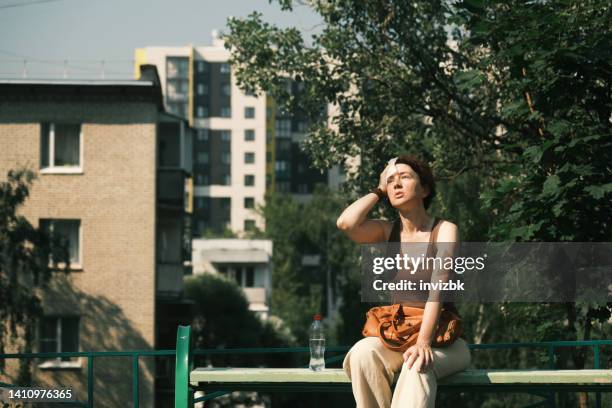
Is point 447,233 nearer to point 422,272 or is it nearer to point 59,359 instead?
point 422,272

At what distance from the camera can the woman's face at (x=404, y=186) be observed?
6.70 meters

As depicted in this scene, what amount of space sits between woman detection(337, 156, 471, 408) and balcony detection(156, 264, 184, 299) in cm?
3583

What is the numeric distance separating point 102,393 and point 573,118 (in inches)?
1174

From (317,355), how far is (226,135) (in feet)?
459

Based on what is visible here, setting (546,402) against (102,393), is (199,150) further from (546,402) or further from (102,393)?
(546,402)

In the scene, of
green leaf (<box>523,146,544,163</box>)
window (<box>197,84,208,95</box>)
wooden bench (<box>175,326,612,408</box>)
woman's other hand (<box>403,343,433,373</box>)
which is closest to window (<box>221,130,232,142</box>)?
window (<box>197,84,208,95</box>)

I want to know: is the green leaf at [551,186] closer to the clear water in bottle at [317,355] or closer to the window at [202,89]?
the clear water in bottle at [317,355]

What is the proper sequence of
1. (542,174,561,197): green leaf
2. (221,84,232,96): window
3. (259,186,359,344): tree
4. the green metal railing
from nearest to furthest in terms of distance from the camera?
the green metal railing < (542,174,561,197): green leaf < (259,186,359,344): tree < (221,84,232,96): window

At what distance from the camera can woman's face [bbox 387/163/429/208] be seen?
6699 mm

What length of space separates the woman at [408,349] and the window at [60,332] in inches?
1289

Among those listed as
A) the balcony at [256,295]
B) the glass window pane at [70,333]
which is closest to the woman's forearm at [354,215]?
the glass window pane at [70,333]

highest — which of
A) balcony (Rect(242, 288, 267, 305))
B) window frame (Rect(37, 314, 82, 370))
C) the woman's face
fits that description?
balcony (Rect(242, 288, 267, 305))

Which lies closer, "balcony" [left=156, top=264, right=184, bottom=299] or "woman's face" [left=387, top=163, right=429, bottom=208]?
"woman's face" [left=387, top=163, right=429, bottom=208]

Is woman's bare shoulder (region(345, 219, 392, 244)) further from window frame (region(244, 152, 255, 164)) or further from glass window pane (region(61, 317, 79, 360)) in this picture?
window frame (region(244, 152, 255, 164))
